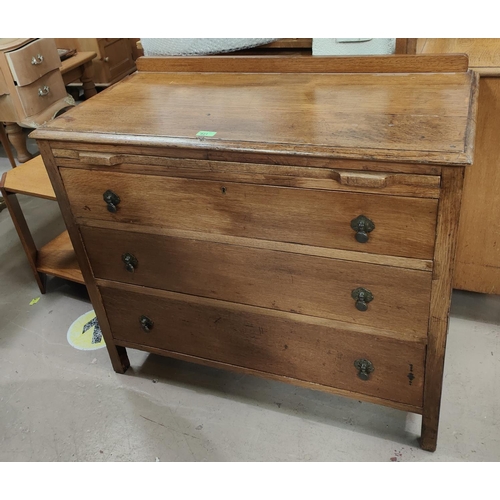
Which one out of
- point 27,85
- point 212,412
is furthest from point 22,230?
point 27,85

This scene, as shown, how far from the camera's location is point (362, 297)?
4.36 feet

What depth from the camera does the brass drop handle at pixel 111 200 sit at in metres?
1.46

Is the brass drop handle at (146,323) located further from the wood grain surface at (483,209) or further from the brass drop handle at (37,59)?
the brass drop handle at (37,59)

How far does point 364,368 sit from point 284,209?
51cm

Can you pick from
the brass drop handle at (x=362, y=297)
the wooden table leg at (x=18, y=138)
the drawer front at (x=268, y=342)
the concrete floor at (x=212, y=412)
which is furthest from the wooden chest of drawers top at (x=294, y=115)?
the wooden table leg at (x=18, y=138)

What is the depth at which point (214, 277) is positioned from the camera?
1.50 m

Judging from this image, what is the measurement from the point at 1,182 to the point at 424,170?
1758mm

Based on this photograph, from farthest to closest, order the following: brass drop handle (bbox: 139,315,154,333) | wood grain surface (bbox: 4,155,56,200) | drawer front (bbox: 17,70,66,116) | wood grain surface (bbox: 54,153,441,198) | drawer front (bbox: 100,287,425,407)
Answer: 1. drawer front (bbox: 17,70,66,116)
2. wood grain surface (bbox: 4,155,56,200)
3. brass drop handle (bbox: 139,315,154,333)
4. drawer front (bbox: 100,287,425,407)
5. wood grain surface (bbox: 54,153,441,198)

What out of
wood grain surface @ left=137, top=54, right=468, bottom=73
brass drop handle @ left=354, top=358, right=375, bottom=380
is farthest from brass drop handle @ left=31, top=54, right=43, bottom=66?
brass drop handle @ left=354, top=358, right=375, bottom=380

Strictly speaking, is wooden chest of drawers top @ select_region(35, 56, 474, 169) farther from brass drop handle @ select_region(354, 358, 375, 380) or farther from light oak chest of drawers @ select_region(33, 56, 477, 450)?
brass drop handle @ select_region(354, 358, 375, 380)

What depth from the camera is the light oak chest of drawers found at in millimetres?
1181

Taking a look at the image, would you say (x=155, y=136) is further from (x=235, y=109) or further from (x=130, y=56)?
(x=130, y=56)

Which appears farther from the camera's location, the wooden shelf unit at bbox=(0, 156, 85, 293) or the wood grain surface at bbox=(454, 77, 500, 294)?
the wooden shelf unit at bbox=(0, 156, 85, 293)

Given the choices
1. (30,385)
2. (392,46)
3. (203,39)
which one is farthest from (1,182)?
(392,46)
